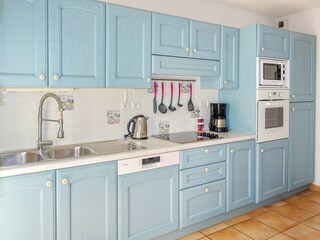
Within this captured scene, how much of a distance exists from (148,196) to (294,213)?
1728mm

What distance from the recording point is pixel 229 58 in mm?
2916

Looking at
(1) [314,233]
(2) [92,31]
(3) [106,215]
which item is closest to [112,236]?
(3) [106,215]

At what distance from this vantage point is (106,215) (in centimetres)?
196

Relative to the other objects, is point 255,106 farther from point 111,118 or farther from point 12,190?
point 12,190

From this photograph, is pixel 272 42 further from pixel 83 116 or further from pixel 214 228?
pixel 83 116

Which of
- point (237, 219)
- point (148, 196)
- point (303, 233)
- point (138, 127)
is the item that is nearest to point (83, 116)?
point (138, 127)

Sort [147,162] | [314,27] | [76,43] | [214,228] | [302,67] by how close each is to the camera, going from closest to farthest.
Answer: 1. [76,43]
2. [147,162]
3. [214,228]
4. [302,67]
5. [314,27]

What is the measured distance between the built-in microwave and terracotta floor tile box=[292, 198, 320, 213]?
1.34 m

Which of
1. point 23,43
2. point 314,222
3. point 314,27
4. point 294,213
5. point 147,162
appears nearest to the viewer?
point 23,43

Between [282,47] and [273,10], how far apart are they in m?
0.79

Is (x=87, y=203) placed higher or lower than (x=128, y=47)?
lower

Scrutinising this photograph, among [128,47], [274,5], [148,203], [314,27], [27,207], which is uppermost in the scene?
[274,5]

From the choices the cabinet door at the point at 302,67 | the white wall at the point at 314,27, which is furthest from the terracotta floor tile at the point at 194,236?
the white wall at the point at 314,27

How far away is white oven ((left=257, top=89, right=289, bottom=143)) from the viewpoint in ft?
9.46
